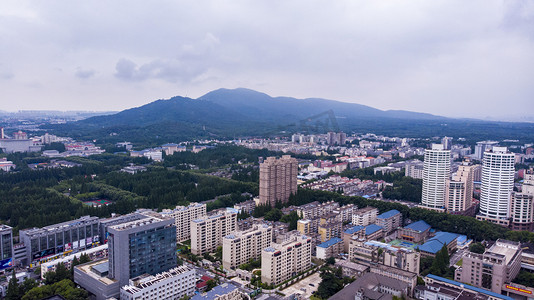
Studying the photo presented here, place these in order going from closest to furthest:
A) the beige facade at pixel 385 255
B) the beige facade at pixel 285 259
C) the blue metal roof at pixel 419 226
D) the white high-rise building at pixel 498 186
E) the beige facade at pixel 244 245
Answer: the beige facade at pixel 285 259 → the beige facade at pixel 385 255 → the beige facade at pixel 244 245 → the blue metal roof at pixel 419 226 → the white high-rise building at pixel 498 186

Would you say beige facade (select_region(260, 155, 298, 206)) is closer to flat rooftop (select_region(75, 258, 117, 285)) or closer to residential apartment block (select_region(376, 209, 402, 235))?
residential apartment block (select_region(376, 209, 402, 235))

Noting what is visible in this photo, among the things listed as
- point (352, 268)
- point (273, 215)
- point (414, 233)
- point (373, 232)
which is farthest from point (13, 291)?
point (414, 233)

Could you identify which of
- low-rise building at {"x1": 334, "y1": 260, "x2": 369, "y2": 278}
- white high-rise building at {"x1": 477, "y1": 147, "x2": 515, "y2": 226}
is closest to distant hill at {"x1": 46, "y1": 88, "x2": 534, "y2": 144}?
white high-rise building at {"x1": 477, "y1": 147, "x2": 515, "y2": 226}

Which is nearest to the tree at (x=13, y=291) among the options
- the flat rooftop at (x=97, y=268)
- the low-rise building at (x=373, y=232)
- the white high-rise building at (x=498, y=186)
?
the flat rooftop at (x=97, y=268)

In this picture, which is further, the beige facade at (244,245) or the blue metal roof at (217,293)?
the beige facade at (244,245)

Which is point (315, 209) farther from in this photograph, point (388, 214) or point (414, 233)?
point (414, 233)

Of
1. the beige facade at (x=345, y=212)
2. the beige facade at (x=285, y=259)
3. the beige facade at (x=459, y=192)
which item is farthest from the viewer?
the beige facade at (x=459, y=192)

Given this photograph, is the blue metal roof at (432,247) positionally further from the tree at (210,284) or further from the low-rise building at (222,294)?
the tree at (210,284)

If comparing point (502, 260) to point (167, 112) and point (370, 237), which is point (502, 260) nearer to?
point (370, 237)
